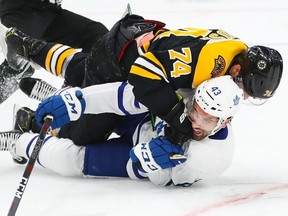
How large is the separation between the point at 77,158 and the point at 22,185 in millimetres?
399

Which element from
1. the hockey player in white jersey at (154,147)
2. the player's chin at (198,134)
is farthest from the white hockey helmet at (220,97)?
the player's chin at (198,134)

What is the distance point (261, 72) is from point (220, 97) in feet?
0.55

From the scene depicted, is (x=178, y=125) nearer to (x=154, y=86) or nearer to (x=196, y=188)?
(x=154, y=86)

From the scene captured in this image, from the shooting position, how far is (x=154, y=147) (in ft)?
7.86

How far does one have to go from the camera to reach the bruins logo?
238cm

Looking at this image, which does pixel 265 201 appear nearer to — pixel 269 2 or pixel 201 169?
pixel 201 169

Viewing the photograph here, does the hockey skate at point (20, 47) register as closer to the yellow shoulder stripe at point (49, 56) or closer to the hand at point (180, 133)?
the yellow shoulder stripe at point (49, 56)

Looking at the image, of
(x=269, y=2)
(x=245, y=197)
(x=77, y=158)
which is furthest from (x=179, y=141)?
(x=269, y=2)

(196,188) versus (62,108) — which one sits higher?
(62,108)

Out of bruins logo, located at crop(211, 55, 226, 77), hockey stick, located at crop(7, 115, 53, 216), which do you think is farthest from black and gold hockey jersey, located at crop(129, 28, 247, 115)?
hockey stick, located at crop(7, 115, 53, 216)

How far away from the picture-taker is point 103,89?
101 inches

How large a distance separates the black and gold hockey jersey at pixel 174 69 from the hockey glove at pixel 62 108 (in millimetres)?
214

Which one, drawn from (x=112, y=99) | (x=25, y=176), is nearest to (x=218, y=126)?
(x=112, y=99)

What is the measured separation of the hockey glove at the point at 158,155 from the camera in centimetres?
238
